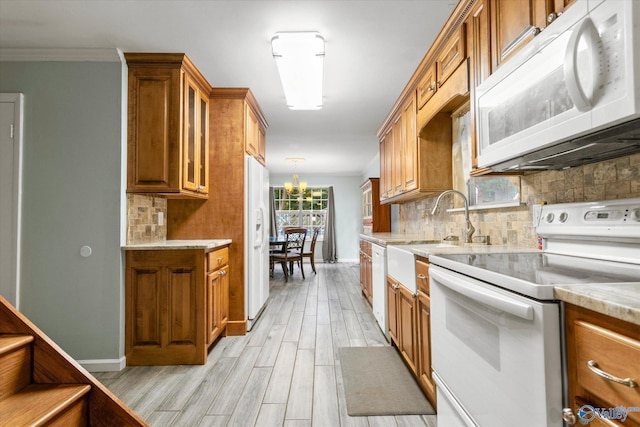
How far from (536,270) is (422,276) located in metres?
0.81

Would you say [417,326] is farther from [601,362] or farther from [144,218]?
[144,218]

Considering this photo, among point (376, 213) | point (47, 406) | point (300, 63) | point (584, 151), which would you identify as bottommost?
point (47, 406)

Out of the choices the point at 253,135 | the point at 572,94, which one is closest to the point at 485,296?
the point at 572,94

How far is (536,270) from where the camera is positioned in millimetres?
1054

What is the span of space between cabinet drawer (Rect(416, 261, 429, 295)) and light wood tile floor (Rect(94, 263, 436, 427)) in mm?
694

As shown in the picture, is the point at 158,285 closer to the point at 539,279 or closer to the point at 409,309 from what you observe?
the point at 409,309

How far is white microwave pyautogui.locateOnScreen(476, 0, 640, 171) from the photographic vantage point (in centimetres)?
85

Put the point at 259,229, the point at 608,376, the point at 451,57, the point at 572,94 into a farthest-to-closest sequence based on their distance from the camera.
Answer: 1. the point at 259,229
2. the point at 451,57
3. the point at 572,94
4. the point at 608,376

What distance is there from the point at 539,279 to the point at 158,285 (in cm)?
241

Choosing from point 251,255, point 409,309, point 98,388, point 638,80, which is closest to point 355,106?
point 251,255

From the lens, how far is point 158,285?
245cm

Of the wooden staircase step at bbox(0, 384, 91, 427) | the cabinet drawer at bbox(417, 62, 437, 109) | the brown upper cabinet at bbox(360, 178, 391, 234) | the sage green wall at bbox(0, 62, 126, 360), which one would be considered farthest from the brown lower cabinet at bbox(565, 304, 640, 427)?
the brown upper cabinet at bbox(360, 178, 391, 234)

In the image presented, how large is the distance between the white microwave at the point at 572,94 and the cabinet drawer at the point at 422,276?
2.11 ft

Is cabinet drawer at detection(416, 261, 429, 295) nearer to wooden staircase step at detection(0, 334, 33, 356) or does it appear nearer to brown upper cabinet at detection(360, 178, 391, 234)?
wooden staircase step at detection(0, 334, 33, 356)
